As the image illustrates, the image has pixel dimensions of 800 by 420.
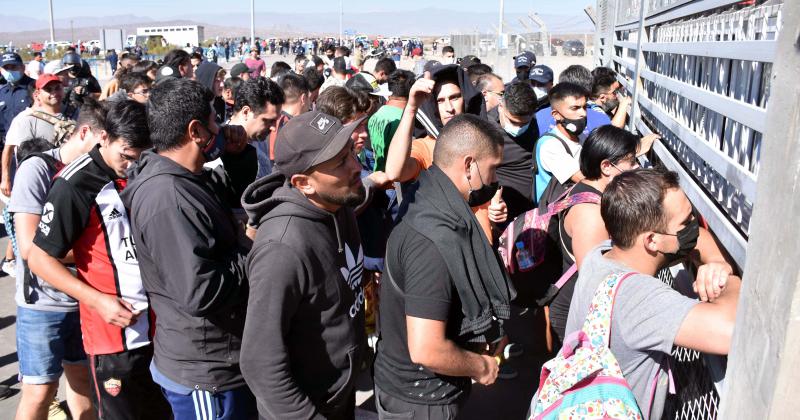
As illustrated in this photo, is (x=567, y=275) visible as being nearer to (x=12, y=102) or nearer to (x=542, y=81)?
(x=542, y=81)

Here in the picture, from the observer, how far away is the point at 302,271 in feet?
7.70

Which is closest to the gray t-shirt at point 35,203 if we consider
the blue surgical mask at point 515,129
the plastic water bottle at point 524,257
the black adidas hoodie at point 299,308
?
the black adidas hoodie at point 299,308

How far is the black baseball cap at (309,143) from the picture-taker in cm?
252

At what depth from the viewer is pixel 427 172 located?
279cm

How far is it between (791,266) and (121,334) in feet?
9.45

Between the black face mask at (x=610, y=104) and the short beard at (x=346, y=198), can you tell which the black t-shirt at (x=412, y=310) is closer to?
the short beard at (x=346, y=198)

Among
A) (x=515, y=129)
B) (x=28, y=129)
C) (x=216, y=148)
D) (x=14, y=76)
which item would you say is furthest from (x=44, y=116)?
(x=515, y=129)

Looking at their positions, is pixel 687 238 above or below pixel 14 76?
below

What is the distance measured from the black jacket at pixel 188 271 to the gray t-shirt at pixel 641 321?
1.46 m

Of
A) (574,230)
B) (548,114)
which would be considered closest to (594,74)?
(548,114)

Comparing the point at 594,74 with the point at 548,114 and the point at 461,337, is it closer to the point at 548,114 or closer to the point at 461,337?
the point at 548,114

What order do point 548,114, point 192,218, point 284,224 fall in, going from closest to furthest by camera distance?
1. point 284,224
2. point 192,218
3. point 548,114

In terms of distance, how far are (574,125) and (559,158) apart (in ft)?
1.68

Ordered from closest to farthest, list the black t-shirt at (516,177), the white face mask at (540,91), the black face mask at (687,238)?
1. the black face mask at (687,238)
2. the black t-shirt at (516,177)
3. the white face mask at (540,91)
